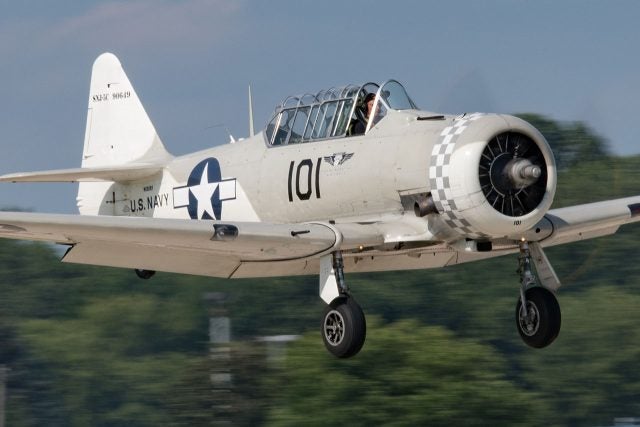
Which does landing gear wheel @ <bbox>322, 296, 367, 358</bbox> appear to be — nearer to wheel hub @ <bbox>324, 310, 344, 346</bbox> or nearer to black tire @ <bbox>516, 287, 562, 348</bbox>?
wheel hub @ <bbox>324, 310, 344, 346</bbox>


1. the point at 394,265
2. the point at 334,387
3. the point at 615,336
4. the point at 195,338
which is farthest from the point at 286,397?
the point at 394,265

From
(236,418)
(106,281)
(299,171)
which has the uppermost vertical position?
(106,281)

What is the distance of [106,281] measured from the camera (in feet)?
183

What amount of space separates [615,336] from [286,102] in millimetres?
34775

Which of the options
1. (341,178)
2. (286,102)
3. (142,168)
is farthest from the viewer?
(142,168)

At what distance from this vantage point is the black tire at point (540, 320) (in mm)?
13406

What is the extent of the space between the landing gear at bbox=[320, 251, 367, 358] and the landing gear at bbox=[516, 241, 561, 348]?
163cm

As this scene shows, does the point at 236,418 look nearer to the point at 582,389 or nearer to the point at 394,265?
the point at 582,389

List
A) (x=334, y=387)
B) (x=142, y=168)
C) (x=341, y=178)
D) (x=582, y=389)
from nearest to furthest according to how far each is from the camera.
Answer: (x=341, y=178), (x=142, y=168), (x=334, y=387), (x=582, y=389)

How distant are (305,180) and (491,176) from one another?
2.16m

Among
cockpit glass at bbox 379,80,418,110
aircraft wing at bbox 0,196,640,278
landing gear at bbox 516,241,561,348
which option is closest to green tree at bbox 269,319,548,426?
aircraft wing at bbox 0,196,640,278

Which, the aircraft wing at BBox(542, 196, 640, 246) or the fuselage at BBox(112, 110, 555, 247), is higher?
the fuselage at BBox(112, 110, 555, 247)

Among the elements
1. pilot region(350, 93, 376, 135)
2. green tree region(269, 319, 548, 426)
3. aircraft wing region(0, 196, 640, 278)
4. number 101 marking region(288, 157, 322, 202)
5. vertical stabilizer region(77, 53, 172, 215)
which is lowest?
green tree region(269, 319, 548, 426)

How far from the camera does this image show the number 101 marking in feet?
45.2
